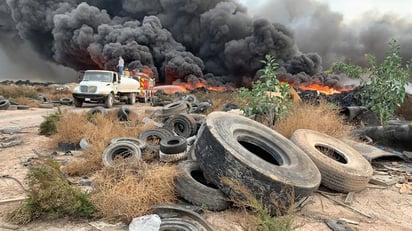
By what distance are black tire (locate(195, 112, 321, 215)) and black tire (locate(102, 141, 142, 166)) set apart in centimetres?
149

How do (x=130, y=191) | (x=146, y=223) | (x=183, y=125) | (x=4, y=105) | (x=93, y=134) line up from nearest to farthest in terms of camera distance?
(x=146, y=223) → (x=130, y=191) → (x=93, y=134) → (x=183, y=125) → (x=4, y=105)

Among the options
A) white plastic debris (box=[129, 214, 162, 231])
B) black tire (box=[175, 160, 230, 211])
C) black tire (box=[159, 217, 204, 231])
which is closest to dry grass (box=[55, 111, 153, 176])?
black tire (box=[175, 160, 230, 211])

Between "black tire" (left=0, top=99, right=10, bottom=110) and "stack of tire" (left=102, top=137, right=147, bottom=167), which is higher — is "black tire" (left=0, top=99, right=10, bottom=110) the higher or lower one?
the higher one

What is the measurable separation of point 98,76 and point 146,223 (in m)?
15.8

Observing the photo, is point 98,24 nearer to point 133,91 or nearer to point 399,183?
point 133,91

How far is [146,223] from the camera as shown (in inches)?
141

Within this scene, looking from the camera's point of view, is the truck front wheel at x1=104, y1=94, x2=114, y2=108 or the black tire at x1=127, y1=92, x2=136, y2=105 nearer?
the truck front wheel at x1=104, y1=94, x2=114, y2=108

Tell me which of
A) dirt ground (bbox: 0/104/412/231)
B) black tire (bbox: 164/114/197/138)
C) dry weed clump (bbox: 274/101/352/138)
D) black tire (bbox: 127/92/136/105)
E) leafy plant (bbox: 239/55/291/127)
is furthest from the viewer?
black tire (bbox: 127/92/136/105)

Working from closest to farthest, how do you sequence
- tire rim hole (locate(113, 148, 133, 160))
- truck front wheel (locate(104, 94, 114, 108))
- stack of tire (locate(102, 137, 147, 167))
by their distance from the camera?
stack of tire (locate(102, 137, 147, 167)), tire rim hole (locate(113, 148, 133, 160)), truck front wheel (locate(104, 94, 114, 108))

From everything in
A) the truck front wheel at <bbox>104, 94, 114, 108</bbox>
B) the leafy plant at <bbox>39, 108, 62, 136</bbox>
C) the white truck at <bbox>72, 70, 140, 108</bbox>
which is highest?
the white truck at <bbox>72, 70, 140, 108</bbox>

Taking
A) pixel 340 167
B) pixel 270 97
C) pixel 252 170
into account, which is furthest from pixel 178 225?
pixel 270 97

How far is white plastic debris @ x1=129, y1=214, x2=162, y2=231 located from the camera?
3516 millimetres

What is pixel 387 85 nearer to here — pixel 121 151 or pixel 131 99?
pixel 121 151

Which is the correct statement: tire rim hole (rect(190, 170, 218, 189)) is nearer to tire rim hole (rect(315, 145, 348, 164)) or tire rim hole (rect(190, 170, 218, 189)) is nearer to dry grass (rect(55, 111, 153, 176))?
dry grass (rect(55, 111, 153, 176))
